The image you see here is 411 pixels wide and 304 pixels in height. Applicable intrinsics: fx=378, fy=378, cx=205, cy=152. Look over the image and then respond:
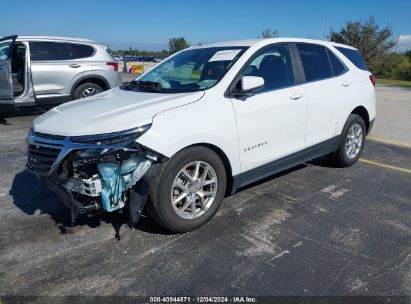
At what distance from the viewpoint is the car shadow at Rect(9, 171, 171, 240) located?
3682 millimetres

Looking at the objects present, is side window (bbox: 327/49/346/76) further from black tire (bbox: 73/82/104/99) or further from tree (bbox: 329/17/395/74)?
tree (bbox: 329/17/395/74)

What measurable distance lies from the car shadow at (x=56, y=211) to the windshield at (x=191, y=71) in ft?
4.52

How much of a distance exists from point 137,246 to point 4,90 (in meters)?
6.23

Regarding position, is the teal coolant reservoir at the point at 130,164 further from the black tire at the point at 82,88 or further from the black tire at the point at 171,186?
the black tire at the point at 82,88

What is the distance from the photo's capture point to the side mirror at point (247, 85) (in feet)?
12.0

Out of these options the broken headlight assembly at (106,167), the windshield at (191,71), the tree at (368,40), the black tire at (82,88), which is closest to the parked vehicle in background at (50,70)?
the black tire at (82,88)

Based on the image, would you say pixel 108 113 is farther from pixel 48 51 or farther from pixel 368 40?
pixel 368 40

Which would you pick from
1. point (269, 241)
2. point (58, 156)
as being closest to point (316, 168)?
point (269, 241)

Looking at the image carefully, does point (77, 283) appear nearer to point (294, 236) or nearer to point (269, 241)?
point (269, 241)

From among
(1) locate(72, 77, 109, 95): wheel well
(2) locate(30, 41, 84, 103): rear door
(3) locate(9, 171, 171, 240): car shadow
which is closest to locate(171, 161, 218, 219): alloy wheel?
(3) locate(9, 171, 171, 240): car shadow

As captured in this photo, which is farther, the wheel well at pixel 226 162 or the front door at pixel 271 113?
the front door at pixel 271 113

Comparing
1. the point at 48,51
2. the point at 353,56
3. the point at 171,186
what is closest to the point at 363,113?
the point at 353,56

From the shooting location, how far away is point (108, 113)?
3334 mm

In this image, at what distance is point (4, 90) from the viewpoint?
7941mm
